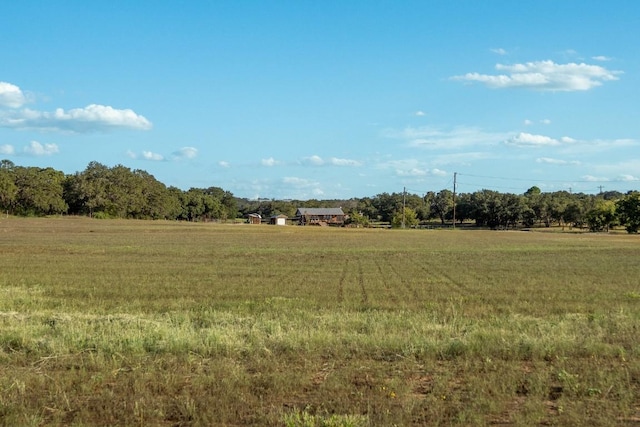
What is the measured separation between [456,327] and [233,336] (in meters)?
5.22

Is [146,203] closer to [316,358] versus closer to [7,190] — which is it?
[7,190]

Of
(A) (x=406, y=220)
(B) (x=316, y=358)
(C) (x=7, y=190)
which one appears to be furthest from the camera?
(A) (x=406, y=220)

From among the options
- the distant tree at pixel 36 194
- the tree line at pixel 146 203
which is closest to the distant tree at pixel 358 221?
the tree line at pixel 146 203

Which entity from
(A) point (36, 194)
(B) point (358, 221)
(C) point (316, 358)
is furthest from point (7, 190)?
(C) point (316, 358)

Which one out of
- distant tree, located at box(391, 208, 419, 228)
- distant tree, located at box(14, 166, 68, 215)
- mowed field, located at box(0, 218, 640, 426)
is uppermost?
distant tree, located at box(14, 166, 68, 215)

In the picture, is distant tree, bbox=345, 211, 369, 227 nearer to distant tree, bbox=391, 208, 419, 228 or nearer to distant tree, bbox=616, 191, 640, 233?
distant tree, bbox=391, 208, 419, 228

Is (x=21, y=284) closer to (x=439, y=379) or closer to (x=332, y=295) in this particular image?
(x=332, y=295)

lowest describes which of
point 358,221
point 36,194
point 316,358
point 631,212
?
point 316,358

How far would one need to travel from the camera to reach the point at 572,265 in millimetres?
34812

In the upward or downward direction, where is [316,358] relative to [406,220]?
downward

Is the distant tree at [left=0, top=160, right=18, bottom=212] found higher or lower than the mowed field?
higher

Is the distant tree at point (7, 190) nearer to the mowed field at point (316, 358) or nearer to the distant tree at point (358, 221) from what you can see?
the distant tree at point (358, 221)

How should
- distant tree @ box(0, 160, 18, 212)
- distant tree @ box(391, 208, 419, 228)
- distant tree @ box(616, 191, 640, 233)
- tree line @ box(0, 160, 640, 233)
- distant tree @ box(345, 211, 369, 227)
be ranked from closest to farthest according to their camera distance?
distant tree @ box(616, 191, 640, 233), distant tree @ box(0, 160, 18, 212), tree line @ box(0, 160, 640, 233), distant tree @ box(391, 208, 419, 228), distant tree @ box(345, 211, 369, 227)

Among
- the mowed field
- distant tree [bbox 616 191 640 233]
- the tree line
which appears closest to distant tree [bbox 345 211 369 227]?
the tree line
